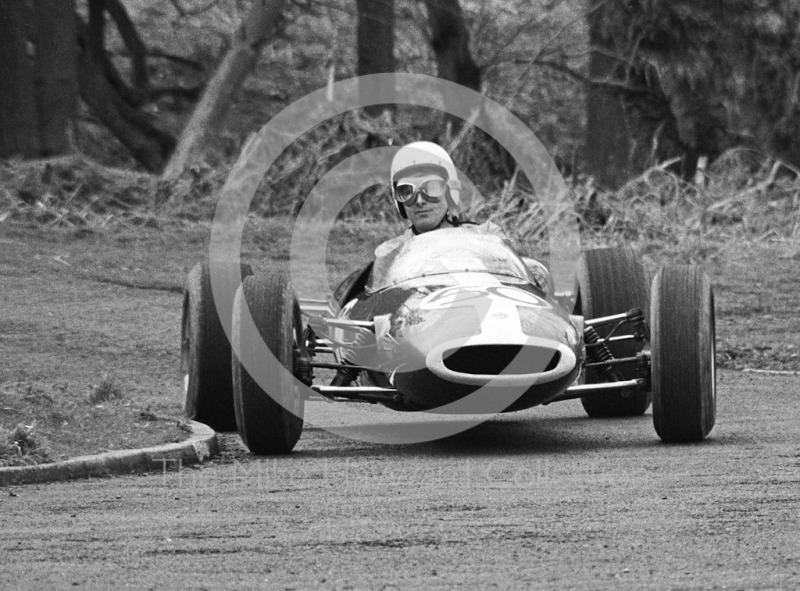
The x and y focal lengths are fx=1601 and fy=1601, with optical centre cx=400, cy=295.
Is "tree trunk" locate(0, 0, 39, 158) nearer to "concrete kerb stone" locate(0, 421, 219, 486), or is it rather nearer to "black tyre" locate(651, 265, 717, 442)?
"concrete kerb stone" locate(0, 421, 219, 486)

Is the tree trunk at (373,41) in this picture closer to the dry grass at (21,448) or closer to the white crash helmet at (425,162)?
the white crash helmet at (425,162)

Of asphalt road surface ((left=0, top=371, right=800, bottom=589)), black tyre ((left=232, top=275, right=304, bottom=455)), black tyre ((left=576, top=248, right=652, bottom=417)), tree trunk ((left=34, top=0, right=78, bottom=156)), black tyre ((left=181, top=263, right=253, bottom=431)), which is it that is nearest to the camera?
asphalt road surface ((left=0, top=371, right=800, bottom=589))

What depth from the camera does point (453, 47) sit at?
92.8 feet

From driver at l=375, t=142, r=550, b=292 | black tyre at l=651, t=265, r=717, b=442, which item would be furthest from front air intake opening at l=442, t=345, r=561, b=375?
driver at l=375, t=142, r=550, b=292

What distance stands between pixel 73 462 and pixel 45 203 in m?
16.5

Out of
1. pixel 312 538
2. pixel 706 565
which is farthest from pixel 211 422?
pixel 706 565

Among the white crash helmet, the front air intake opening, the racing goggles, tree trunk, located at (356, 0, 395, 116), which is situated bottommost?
the front air intake opening

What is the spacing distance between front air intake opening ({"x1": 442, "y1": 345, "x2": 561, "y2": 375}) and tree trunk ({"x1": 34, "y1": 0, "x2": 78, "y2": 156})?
59.4 ft

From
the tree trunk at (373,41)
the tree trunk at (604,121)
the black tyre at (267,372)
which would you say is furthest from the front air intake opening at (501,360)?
the tree trunk at (373,41)

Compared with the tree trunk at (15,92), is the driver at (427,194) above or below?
below

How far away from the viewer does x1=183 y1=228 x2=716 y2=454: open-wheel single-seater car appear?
8914mm

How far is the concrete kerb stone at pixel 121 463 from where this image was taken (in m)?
7.94

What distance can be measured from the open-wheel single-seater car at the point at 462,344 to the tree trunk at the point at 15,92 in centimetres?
1629

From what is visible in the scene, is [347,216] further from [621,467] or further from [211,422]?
[621,467]
